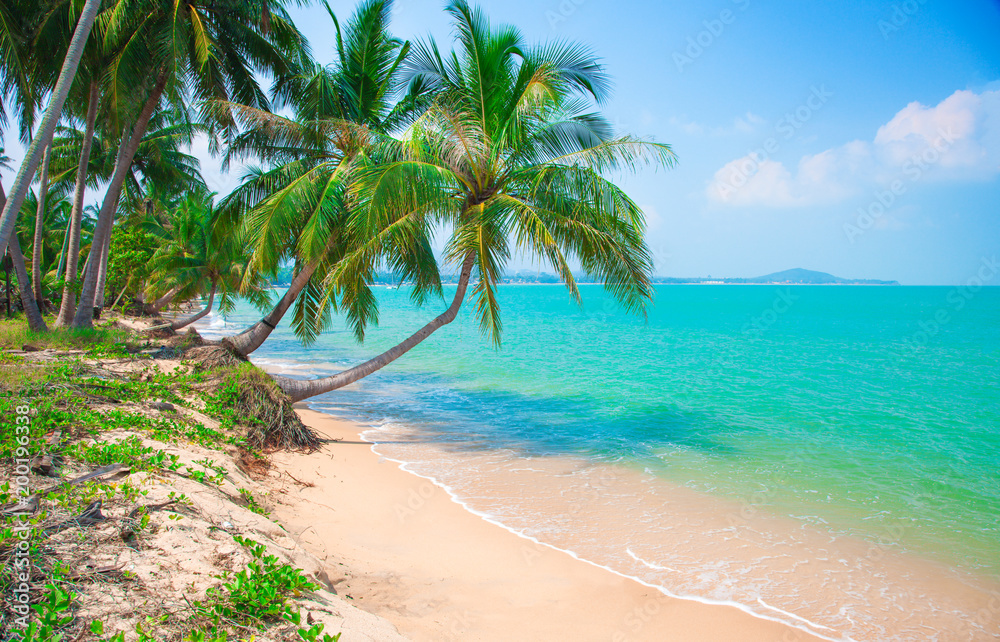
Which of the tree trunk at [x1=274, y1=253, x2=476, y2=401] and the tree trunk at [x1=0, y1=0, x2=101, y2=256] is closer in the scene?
the tree trunk at [x1=0, y1=0, x2=101, y2=256]

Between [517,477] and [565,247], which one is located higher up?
[565,247]

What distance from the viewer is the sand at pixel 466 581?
425cm

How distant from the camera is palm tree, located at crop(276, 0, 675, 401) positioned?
829 cm

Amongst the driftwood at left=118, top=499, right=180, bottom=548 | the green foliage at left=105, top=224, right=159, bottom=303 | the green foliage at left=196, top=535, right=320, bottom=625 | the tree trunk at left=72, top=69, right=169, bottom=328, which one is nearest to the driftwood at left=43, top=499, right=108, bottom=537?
the driftwood at left=118, top=499, right=180, bottom=548

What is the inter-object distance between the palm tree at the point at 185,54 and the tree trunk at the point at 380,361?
5.65 meters

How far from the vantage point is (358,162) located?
9.27m

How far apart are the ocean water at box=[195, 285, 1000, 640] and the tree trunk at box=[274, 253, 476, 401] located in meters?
1.39

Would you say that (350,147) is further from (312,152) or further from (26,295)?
(26,295)

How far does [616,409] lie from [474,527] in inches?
292

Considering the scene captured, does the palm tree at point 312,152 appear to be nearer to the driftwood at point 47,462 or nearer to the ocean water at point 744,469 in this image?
the ocean water at point 744,469

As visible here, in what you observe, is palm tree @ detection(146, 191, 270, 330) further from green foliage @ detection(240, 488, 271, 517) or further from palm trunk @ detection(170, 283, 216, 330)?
green foliage @ detection(240, 488, 271, 517)

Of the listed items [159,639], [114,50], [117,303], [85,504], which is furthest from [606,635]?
[117,303]

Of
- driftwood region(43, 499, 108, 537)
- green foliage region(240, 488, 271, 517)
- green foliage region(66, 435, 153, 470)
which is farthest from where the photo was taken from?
green foliage region(240, 488, 271, 517)

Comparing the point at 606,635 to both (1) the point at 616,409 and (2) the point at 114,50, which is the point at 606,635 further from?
(2) the point at 114,50
